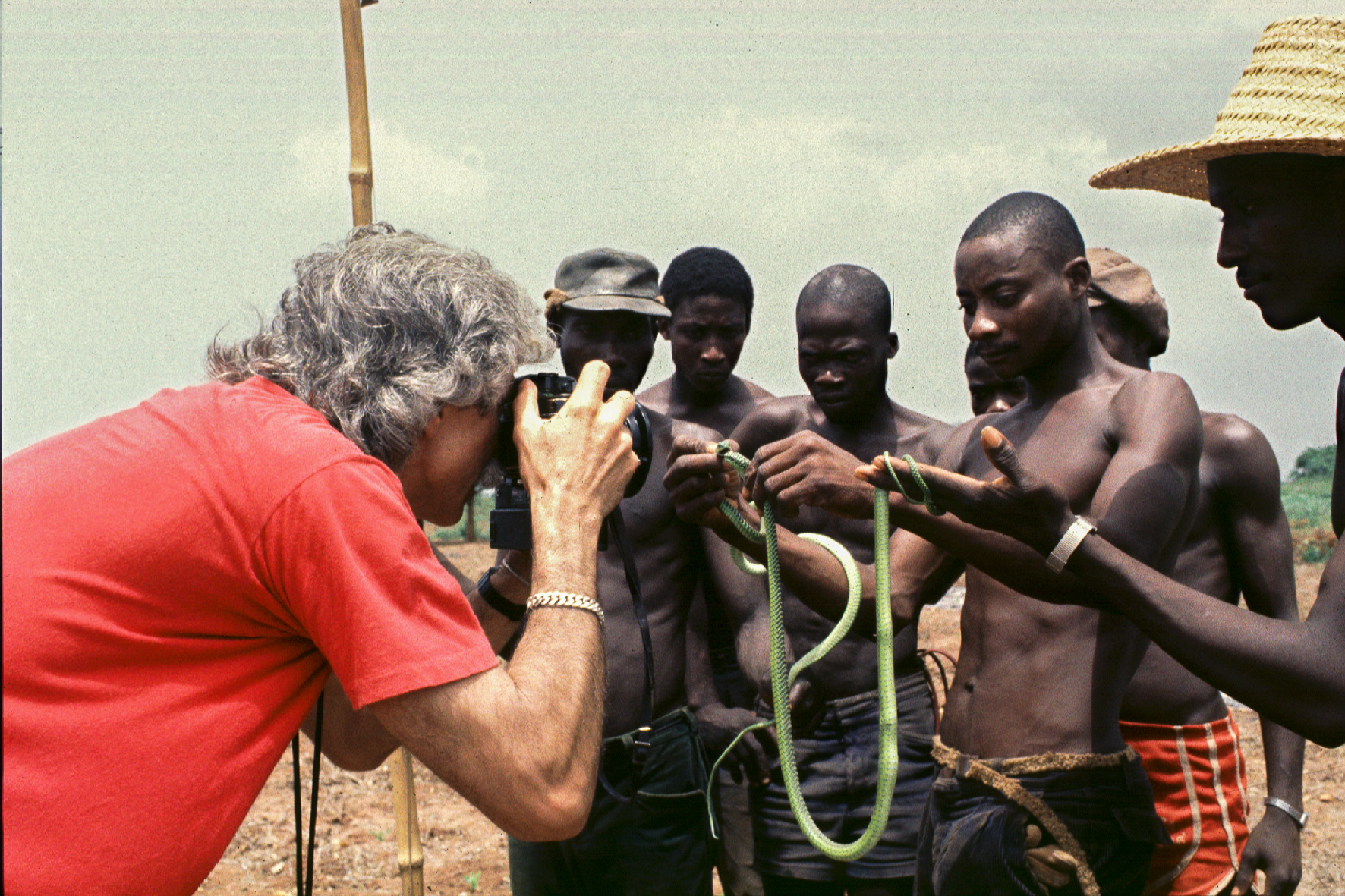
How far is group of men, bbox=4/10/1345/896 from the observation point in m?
1.62

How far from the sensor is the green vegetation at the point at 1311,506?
2327cm

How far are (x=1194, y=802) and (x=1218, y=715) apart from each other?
0.99ft

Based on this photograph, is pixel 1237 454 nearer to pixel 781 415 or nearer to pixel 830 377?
pixel 830 377

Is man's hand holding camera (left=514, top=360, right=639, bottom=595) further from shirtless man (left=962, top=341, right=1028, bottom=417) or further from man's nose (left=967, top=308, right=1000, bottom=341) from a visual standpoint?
shirtless man (left=962, top=341, right=1028, bottom=417)

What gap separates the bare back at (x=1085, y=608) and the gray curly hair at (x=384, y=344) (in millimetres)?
1538

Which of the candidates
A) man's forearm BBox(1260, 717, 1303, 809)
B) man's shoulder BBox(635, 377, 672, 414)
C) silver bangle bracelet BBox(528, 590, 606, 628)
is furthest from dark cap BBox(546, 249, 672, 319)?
man's forearm BBox(1260, 717, 1303, 809)

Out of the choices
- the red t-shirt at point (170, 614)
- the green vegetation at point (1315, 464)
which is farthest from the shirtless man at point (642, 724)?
the green vegetation at point (1315, 464)

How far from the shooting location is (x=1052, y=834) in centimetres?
267

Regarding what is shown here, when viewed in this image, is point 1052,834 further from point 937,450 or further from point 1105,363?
point 937,450

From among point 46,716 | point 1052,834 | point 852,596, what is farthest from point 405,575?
point 1052,834

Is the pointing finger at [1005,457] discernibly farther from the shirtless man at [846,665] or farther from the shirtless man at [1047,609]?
the shirtless man at [846,665]

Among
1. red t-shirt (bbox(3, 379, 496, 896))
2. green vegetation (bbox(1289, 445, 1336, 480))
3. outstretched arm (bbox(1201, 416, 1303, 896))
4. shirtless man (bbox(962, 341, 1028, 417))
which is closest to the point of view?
red t-shirt (bbox(3, 379, 496, 896))

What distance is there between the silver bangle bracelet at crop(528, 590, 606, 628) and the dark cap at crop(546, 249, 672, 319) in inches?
97.9

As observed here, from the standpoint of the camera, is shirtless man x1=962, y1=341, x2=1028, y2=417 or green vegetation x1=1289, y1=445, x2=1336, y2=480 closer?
shirtless man x1=962, y1=341, x2=1028, y2=417
